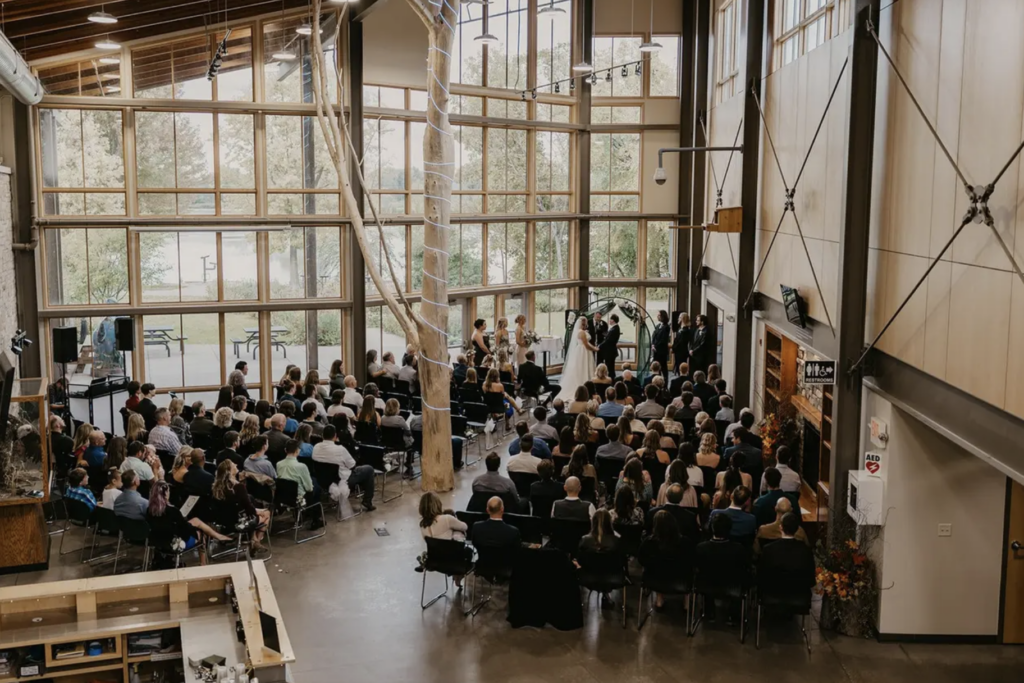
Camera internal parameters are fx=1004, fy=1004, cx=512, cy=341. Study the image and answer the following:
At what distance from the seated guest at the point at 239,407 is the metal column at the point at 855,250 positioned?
7129 mm

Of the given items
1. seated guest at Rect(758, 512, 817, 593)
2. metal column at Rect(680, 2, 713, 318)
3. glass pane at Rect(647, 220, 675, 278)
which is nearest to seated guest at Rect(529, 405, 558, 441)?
→ seated guest at Rect(758, 512, 817, 593)

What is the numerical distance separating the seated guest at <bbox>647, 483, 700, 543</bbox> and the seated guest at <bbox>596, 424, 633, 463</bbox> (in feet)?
5.14

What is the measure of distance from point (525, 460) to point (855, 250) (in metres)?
4.10

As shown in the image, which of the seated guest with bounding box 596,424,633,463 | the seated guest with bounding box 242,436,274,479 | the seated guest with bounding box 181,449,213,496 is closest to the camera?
the seated guest with bounding box 181,449,213,496

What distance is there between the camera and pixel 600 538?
8.72 m

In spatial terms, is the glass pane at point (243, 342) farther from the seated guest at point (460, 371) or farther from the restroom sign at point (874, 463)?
the restroom sign at point (874, 463)

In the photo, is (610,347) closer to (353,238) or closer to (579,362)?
(579,362)

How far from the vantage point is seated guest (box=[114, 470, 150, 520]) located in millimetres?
9766

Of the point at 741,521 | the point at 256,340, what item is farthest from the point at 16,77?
the point at 741,521

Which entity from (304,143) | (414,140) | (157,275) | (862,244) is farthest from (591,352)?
(862,244)

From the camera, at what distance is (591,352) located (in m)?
17.1

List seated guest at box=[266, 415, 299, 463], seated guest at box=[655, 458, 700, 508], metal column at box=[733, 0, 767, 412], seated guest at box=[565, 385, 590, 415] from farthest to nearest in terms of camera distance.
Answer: metal column at box=[733, 0, 767, 412], seated guest at box=[565, 385, 590, 415], seated guest at box=[266, 415, 299, 463], seated guest at box=[655, 458, 700, 508]

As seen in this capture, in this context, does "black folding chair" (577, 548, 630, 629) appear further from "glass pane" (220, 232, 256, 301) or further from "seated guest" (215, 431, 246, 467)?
"glass pane" (220, 232, 256, 301)

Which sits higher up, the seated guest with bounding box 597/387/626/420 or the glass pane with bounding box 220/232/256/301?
the glass pane with bounding box 220/232/256/301
